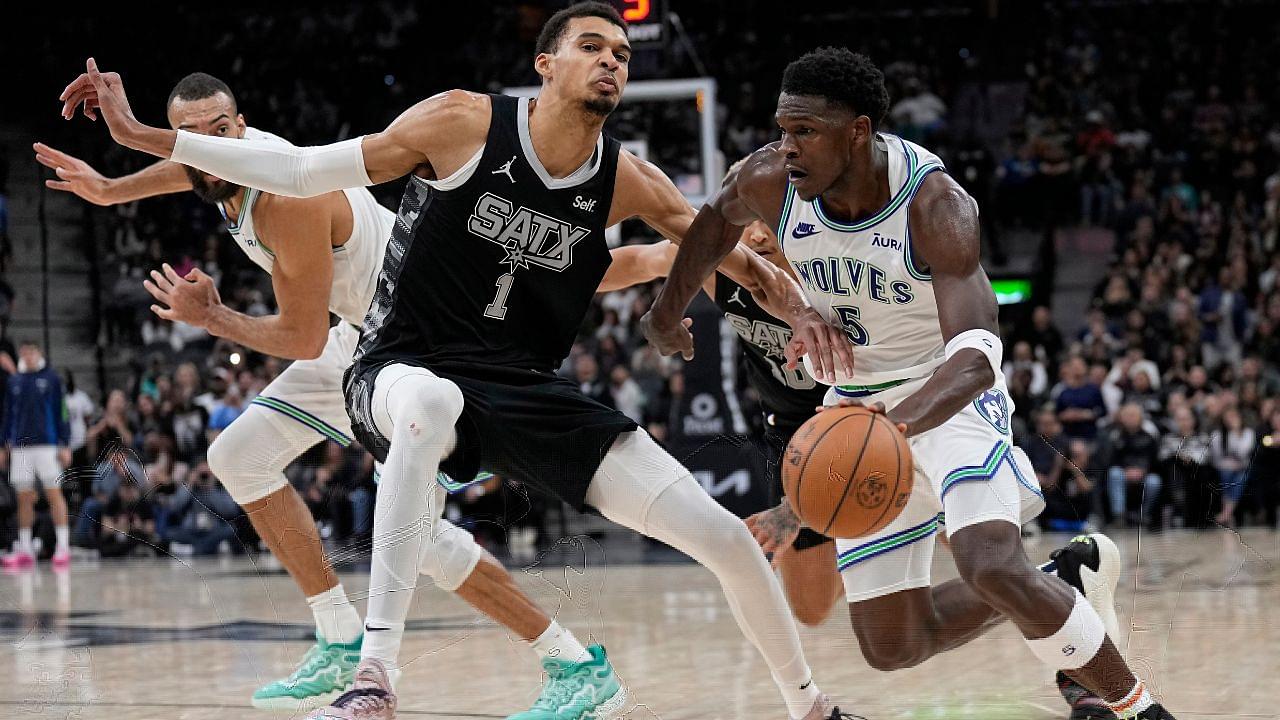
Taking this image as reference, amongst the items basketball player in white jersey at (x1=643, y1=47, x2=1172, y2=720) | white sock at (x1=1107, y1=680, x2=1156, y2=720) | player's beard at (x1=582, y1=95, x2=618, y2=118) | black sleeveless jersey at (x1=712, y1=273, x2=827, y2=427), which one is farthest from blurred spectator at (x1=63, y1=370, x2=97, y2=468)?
white sock at (x1=1107, y1=680, x2=1156, y2=720)

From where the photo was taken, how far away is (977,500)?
12.7 feet

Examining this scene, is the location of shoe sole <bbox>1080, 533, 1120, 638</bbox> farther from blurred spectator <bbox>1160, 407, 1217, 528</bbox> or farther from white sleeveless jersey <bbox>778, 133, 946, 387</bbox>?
white sleeveless jersey <bbox>778, 133, 946, 387</bbox>

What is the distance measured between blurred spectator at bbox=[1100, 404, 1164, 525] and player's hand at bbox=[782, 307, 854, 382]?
536cm

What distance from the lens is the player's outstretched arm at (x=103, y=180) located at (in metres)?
4.80

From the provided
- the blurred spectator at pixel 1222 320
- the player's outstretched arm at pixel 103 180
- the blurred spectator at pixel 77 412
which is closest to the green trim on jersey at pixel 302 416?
the player's outstretched arm at pixel 103 180

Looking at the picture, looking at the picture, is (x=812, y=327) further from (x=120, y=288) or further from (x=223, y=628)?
(x=120, y=288)

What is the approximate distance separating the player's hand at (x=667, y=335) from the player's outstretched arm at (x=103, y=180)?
1.88 meters

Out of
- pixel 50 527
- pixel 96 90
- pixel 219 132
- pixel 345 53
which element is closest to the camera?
pixel 96 90

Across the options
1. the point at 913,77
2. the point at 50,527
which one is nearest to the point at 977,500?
the point at 50,527

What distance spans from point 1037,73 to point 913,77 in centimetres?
176

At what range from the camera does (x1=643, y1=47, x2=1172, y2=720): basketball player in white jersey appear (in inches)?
150

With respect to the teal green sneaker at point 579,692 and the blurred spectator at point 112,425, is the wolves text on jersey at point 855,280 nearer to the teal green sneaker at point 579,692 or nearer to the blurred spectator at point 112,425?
Answer: the teal green sneaker at point 579,692

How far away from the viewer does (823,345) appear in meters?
4.22

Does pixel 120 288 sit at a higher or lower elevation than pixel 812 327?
lower
